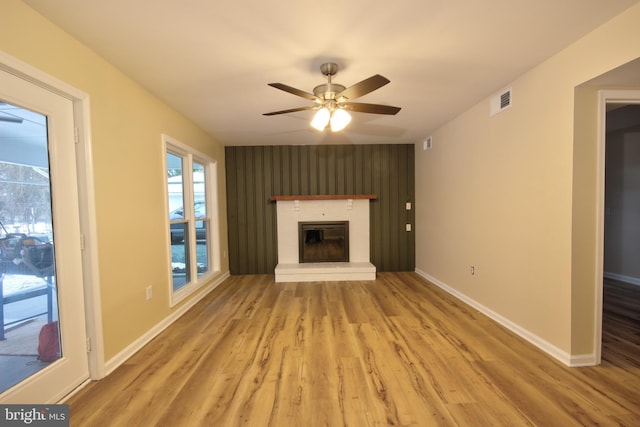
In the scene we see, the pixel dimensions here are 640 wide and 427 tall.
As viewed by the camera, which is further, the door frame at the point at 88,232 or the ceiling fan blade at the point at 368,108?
the ceiling fan blade at the point at 368,108

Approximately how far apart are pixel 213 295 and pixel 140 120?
244 cm

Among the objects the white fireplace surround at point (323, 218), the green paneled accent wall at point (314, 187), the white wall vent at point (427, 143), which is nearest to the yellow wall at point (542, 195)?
the white wall vent at point (427, 143)

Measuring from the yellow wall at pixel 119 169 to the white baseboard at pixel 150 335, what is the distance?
0.04 meters

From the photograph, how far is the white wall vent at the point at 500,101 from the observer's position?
2496 millimetres

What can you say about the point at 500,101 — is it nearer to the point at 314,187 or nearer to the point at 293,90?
the point at 293,90

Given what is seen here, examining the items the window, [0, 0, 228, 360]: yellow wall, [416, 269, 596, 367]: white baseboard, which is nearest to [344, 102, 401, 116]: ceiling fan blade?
[0, 0, 228, 360]: yellow wall

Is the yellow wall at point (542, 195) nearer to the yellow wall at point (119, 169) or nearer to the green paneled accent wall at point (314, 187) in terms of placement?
the green paneled accent wall at point (314, 187)

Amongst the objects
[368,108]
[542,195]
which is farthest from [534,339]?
[368,108]

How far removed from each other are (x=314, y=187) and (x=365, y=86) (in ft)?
10.1

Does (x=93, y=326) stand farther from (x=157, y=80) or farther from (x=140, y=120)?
(x=157, y=80)

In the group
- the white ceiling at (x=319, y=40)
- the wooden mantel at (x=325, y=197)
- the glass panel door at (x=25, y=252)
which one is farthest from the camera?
the wooden mantel at (x=325, y=197)

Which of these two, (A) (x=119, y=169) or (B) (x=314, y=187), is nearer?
(A) (x=119, y=169)

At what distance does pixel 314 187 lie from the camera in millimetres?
4871

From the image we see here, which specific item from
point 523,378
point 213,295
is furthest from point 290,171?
point 523,378
